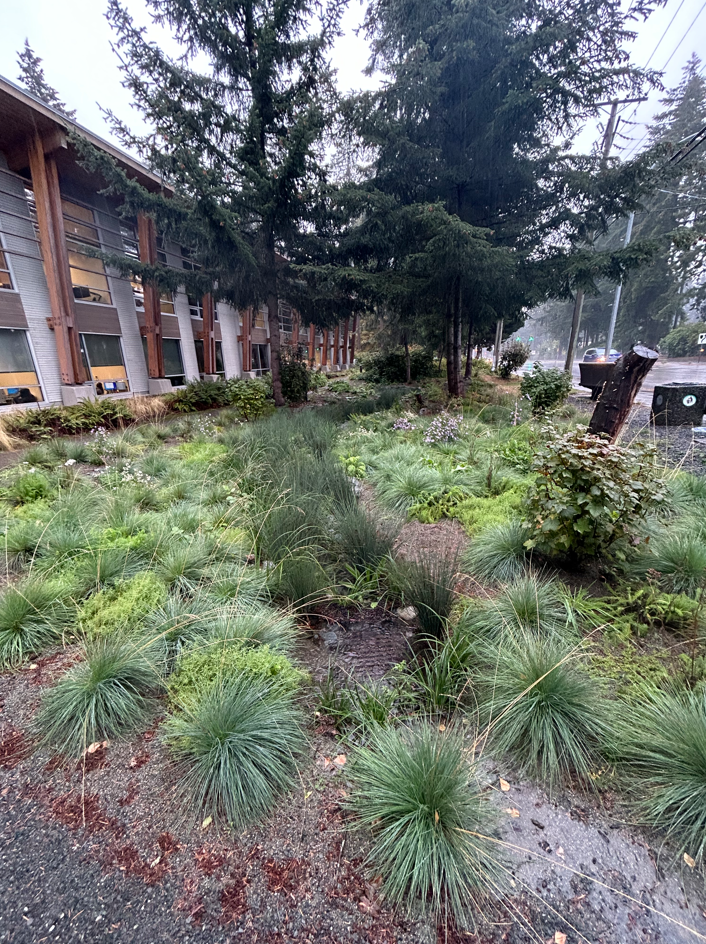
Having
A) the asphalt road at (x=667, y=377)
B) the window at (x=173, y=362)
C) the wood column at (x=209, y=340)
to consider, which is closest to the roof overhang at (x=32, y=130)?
the window at (x=173, y=362)

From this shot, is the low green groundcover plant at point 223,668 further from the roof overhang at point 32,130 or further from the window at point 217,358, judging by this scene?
the window at point 217,358

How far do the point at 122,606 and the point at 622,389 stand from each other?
14.9ft

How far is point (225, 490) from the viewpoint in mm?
4117

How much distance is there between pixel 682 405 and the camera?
762cm

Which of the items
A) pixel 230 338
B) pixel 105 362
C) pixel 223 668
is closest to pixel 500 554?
pixel 223 668

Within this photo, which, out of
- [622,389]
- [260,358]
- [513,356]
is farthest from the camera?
[260,358]

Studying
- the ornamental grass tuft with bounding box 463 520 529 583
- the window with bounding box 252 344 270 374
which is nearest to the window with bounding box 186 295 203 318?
the window with bounding box 252 344 270 374

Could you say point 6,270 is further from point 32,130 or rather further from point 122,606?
point 122,606

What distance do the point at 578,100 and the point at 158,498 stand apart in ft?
38.9

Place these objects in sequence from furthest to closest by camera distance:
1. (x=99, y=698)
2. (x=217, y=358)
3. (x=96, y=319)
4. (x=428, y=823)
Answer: (x=217, y=358)
(x=96, y=319)
(x=99, y=698)
(x=428, y=823)

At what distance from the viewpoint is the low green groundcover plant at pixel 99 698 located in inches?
64.4

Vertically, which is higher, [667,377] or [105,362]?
[105,362]

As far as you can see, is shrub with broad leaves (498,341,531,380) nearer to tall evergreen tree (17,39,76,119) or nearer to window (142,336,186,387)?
window (142,336,186,387)

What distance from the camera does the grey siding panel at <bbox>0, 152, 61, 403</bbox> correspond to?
362 inches
